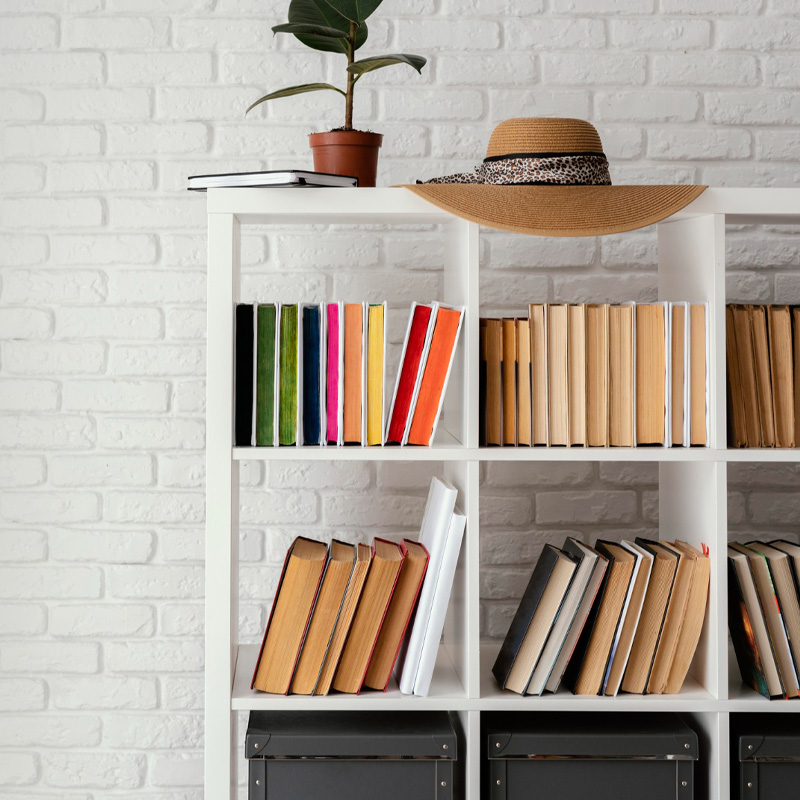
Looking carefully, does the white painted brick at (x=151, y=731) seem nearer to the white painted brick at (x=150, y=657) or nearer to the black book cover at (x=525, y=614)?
the white painted brick at (x=150, y=657)

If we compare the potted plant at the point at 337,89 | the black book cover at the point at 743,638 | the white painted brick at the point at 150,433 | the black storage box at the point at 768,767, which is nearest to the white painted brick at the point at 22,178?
the white painted brick at the point at 150,433

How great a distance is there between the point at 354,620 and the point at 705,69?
136 cm

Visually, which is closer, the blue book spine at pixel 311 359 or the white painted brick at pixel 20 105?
the blue book spine at pixel 311 359

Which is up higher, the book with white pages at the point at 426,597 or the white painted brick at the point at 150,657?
the book with white pages at the point at 426,597

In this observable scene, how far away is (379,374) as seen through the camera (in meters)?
1.34

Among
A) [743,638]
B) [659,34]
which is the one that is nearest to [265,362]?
[743,638]

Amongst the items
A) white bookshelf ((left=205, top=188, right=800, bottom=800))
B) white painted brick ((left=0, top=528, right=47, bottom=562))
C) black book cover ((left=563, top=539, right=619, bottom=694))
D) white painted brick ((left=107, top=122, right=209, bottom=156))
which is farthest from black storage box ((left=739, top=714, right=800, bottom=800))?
white painted brick ((left=107, top=122, right=209, bottom=156))

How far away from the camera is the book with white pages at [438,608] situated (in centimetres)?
133

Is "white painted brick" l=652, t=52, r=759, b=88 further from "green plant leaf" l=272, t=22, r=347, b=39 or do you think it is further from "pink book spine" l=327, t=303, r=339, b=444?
"pink book spine" l=327, t=303, r=339, b=444

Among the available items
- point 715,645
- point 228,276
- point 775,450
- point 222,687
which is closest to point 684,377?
point 775,450

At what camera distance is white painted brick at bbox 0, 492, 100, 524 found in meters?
1.78

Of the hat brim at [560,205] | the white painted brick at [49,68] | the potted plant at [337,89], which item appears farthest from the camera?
the white painted brick at [49,68]

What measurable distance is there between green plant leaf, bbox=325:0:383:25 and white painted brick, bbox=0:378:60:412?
97 centimetres

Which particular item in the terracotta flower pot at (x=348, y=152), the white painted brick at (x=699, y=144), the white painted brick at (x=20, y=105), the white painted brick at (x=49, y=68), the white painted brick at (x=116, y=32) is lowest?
the terracotta flower pot at (x=348, y=152)
